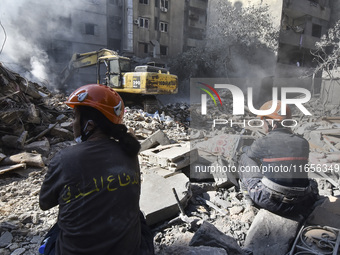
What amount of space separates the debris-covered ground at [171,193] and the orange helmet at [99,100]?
3.99 ft

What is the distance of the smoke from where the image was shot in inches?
727

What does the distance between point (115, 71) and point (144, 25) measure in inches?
551

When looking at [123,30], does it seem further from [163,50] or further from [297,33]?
[297,33]

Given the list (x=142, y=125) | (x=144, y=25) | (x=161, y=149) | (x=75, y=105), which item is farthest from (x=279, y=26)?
(x=75, y=105)

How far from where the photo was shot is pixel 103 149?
1469 millimetres

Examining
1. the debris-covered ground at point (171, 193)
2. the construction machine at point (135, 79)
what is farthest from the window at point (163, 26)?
the debris-covered ground at point (171, 193)

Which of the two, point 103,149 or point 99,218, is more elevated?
point 103,149

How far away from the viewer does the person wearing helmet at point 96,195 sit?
1364 millimetres

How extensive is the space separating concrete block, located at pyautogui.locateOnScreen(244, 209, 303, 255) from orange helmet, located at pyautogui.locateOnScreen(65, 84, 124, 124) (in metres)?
2.11

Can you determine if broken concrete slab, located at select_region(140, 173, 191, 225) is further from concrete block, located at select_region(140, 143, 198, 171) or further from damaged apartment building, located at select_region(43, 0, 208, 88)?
damaged apartment building, located at select_region(43, 0, 208, 88)

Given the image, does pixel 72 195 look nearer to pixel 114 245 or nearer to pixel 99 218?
pixel 99 218

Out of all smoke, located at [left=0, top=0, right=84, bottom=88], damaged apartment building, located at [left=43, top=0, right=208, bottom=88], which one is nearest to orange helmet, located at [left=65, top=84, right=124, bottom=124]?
smoke, located at [left=0, top=0, right=84, bottom=88]

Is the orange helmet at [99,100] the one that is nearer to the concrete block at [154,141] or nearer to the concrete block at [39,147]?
the concrete block at [154,141]

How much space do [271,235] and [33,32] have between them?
23.9m
